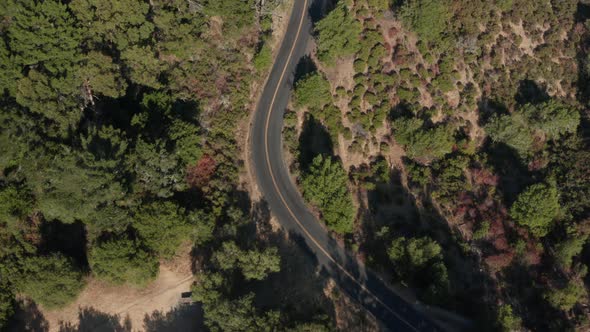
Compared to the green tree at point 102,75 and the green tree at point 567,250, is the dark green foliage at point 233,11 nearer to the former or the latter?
the green tree at point 102,75

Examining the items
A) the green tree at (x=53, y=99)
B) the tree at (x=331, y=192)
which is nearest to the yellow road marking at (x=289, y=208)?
the tree at (x=331, y=192)

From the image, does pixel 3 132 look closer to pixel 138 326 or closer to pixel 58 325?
pixel 58 325

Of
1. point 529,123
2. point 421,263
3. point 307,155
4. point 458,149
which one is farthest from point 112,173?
point 529,123

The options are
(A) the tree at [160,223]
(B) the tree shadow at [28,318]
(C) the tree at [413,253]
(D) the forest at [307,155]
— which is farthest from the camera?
(B) the tree shadow at [28,318]

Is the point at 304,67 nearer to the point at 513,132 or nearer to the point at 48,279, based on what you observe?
the point at 513,132

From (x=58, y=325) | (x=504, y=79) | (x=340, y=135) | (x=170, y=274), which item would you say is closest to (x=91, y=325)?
(x=58, y=325)

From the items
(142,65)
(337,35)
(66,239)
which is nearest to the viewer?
(66,239)
